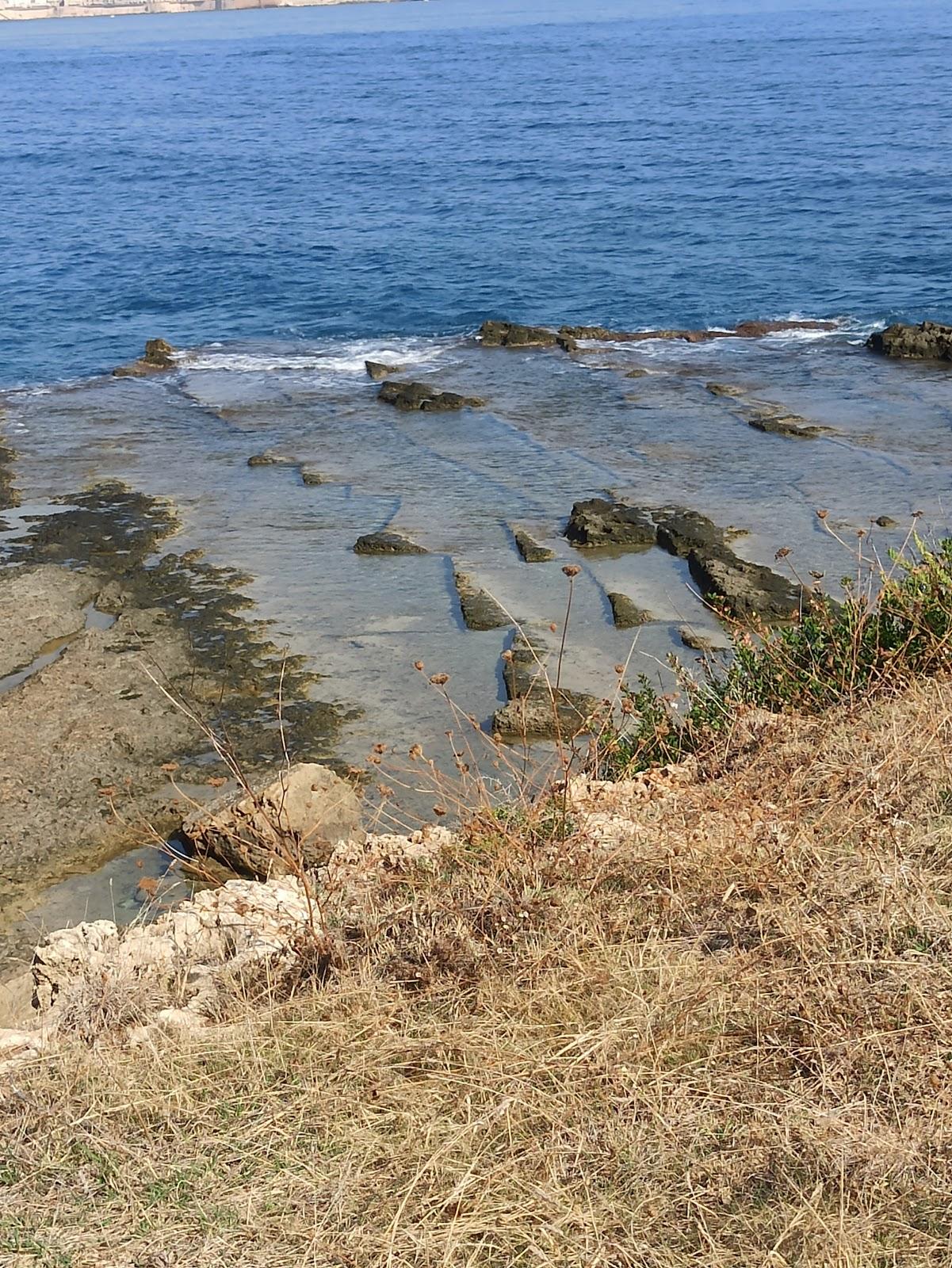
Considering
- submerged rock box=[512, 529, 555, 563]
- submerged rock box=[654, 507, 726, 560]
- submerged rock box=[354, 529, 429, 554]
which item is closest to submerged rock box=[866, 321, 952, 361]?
submerged rock box=[654, 507, 726, 560]

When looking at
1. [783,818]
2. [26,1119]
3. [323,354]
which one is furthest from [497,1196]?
[323,354]

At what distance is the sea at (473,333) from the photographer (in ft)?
39.7

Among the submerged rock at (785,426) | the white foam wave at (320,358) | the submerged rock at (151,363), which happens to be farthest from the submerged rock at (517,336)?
the submerged rock at (151,363)

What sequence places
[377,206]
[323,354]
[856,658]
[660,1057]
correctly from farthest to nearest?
[377,206]
[323,354]
[856,658]
[660,1057]

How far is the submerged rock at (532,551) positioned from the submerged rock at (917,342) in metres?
9.67

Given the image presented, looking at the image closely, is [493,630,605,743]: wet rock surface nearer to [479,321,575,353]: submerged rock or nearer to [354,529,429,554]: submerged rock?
[354,529,429,554]: submerged rock

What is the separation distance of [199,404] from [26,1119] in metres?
16.4

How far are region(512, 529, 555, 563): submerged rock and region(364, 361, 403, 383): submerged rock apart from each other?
311 inches

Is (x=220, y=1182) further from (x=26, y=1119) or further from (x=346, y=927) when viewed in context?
(x=346, y=927)

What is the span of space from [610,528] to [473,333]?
35.5 feet

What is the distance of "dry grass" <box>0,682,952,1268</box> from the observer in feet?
10.2

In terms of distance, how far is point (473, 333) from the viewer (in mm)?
22562

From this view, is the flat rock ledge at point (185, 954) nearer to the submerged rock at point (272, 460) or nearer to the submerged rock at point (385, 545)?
the submerged rock at point (385, 545)

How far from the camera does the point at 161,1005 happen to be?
4.38 metres
